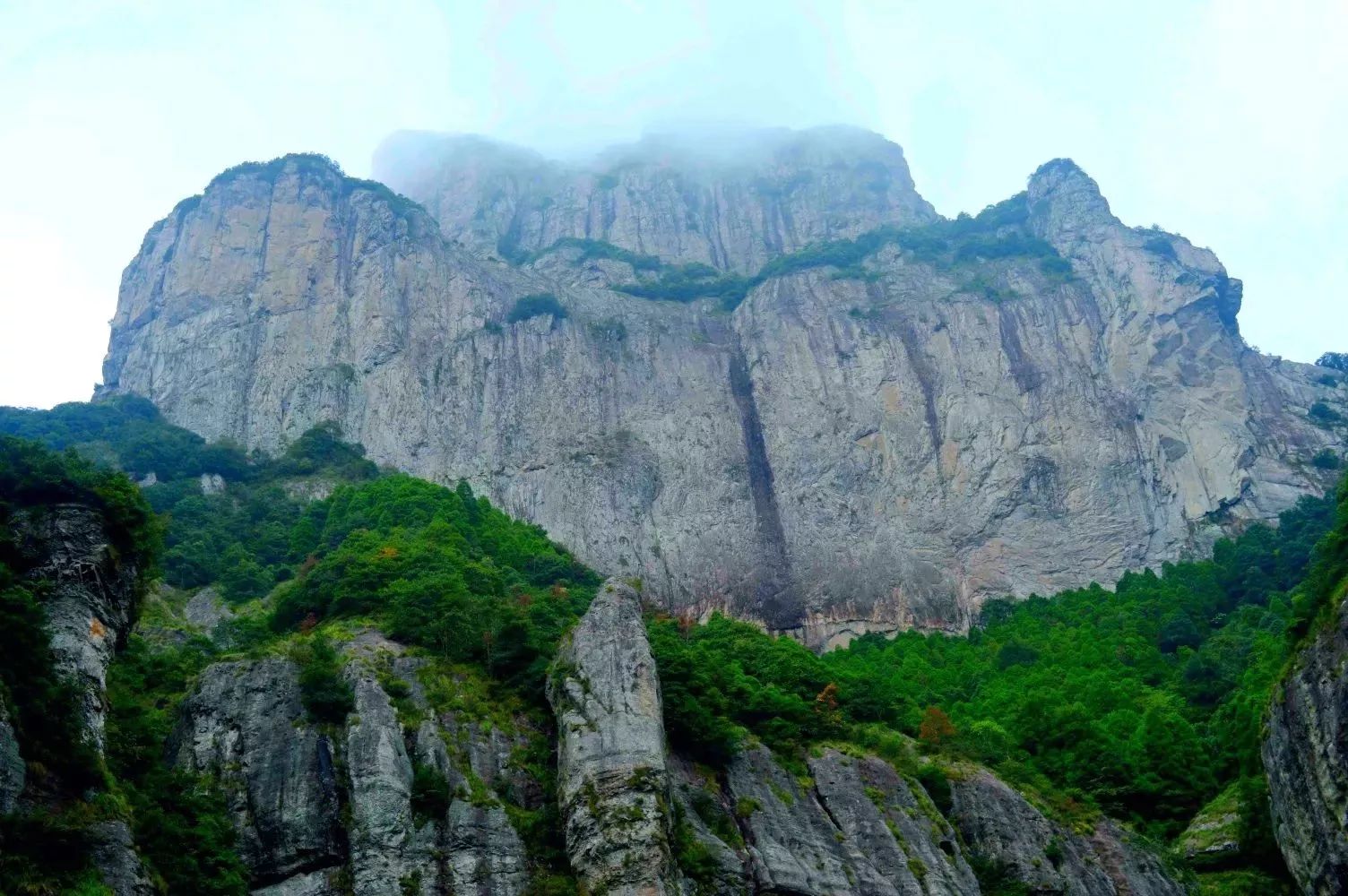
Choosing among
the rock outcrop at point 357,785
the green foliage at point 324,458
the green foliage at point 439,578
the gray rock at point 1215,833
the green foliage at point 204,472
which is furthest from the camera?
the green foliage at point 324,458

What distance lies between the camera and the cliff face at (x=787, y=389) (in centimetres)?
7850

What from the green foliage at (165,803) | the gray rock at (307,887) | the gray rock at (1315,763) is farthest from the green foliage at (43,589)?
the gray rock at (1315,763)

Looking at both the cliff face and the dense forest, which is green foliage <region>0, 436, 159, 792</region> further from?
the cliff face

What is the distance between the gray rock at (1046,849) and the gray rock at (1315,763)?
4333 millimetres

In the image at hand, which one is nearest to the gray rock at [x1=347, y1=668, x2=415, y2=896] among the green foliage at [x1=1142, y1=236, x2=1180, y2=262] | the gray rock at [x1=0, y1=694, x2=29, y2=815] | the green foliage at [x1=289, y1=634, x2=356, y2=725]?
the green foliage at [x1=289, y1=634, x2=356, y2=725]

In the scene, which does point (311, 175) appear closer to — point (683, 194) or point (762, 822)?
point (683, 194)

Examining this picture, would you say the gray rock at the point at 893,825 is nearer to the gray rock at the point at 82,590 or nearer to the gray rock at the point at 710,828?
the gray rock at the point at 710,828

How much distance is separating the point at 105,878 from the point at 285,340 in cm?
6770

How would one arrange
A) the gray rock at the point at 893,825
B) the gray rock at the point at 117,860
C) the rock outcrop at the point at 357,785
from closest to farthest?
the gray rock at the point at 117,860
the rock outcrop at the point at 357,785
the gray rock at the point at 893,825

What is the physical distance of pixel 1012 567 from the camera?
255 ft

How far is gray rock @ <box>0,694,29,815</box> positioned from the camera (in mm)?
22250

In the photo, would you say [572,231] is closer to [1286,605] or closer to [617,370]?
[617,370]

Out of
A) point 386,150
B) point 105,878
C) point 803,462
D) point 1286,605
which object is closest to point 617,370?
point 803,462

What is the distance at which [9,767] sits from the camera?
22672mm
